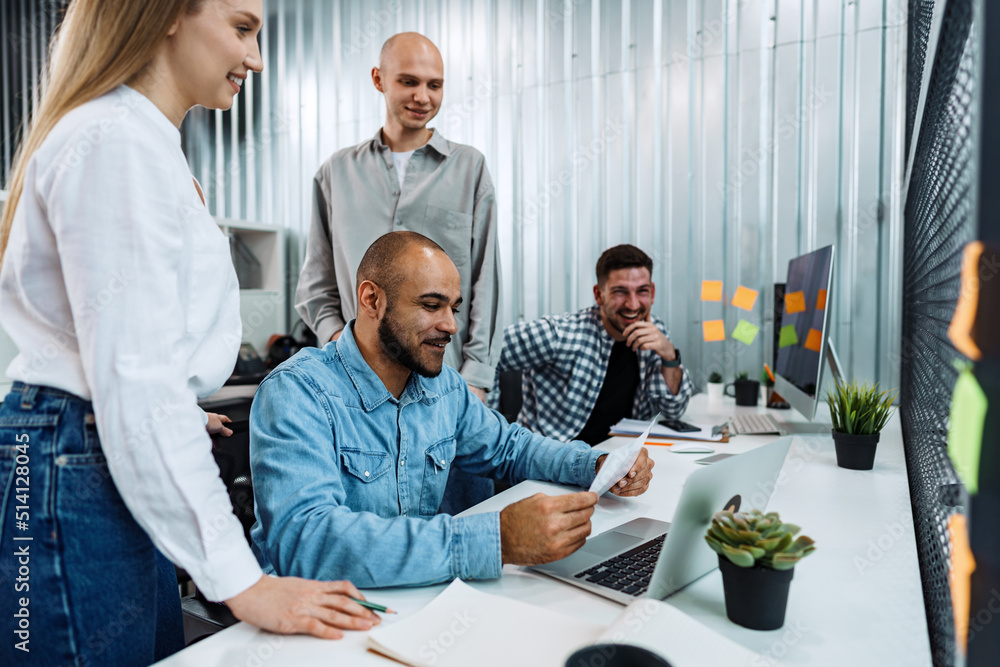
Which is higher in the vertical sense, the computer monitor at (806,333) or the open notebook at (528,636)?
the computer monitor at (806,333)

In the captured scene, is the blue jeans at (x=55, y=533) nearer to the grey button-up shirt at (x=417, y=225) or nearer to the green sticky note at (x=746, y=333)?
the grey button-up shirt at (x=417, y=225)

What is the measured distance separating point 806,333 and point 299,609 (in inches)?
59.9

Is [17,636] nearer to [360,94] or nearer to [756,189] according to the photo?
[756,189]

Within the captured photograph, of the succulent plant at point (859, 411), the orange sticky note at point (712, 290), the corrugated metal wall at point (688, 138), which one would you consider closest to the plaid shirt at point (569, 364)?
the orange sticky note at point (712, 290)

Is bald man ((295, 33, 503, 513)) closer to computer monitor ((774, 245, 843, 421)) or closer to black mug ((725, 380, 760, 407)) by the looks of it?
computer monitor ((774, 245, 843, 421))

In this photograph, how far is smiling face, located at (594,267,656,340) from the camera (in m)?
2.39

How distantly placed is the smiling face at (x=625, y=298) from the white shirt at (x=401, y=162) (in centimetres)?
82

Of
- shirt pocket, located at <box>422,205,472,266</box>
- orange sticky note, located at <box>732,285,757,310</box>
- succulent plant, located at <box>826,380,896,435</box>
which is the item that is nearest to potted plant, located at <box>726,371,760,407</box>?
orange sticky note, located at <box>732,285,757,310</box>

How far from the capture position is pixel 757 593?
77 cm

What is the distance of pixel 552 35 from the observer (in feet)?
10.3

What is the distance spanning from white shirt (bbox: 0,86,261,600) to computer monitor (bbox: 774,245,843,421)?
1.38 meters

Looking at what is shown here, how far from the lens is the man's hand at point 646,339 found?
2.25 m

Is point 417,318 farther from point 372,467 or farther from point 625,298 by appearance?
point 625,298

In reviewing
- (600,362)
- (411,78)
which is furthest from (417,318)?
(600,362)
